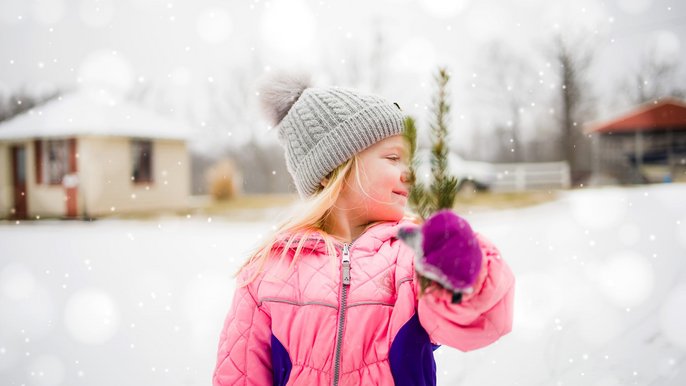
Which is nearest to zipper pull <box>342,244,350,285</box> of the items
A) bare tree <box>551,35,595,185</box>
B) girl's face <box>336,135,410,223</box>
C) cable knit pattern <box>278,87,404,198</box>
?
girl's face <box>336,135,410,223</box>

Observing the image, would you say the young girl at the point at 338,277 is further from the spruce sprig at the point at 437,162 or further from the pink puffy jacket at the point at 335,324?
the spruce sprig at the point at 437,162

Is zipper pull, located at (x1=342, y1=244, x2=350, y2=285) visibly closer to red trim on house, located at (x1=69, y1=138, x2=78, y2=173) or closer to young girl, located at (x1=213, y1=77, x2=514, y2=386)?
young girl, located at (x1=213, y1=77, x2=514, y2=386)

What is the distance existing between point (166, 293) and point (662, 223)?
5.00 metres

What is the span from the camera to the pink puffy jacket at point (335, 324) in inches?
42.4

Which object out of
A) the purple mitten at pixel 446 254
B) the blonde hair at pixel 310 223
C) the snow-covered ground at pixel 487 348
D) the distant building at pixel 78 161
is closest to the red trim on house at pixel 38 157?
the distant building at pixel 78 161

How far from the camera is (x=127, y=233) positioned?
808cm

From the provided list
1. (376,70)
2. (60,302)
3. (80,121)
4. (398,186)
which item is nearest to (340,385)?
(398,186)

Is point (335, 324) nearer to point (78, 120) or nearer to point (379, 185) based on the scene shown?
point (379, 185)

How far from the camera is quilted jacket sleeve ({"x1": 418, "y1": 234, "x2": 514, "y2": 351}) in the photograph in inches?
31.4

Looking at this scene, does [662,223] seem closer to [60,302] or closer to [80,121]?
[60,302]

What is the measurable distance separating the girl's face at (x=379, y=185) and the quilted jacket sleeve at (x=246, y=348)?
1.21 feet

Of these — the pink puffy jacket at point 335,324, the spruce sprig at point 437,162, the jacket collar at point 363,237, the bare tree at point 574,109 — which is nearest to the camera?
the spruce sprig at point 437,162

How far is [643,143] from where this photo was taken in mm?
15492

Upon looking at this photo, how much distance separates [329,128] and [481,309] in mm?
685
